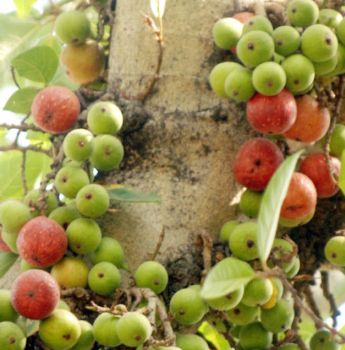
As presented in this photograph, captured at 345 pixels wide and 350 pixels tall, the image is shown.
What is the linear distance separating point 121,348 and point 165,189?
380mm

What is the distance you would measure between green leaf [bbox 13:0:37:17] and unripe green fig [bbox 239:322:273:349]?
114 centimetres

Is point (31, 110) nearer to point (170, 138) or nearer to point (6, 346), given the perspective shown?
point (170, 138)

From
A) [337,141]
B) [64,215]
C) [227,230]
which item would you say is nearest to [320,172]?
[337,141]

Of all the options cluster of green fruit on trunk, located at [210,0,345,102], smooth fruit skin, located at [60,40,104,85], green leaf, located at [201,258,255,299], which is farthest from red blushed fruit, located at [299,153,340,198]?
smooth fruit skin, located at [60,40,104,85]

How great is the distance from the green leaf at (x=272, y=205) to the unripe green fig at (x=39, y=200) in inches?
19.9

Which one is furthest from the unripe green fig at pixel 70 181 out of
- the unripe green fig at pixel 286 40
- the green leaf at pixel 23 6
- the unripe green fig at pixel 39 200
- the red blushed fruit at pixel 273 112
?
the green leaf at pixel 23 6

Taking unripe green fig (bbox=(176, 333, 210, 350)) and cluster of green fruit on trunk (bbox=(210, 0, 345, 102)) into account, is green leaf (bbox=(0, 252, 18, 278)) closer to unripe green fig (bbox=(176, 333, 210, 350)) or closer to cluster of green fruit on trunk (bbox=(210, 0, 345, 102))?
unripe green fig (bbox=(176, 333, 210, 350))

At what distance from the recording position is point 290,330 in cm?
184

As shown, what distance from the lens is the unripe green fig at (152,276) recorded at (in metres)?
1.70

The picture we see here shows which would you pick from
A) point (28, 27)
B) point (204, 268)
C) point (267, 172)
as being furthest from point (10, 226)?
point (28, 27)

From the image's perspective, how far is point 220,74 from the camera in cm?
187

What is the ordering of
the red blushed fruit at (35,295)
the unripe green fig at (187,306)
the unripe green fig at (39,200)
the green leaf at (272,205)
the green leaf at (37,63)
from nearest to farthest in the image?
the green leaf at (272,205) → the red blushed fruit at (35,295) → the unripe green fig at (187,306) → the unripe green fig at (39,200) → the green leaf at (37,63)

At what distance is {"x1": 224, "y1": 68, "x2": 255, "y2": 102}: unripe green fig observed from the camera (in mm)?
1818

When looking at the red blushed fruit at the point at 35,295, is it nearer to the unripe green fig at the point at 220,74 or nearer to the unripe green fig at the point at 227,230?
the unripe green fig at the point at 227,230
